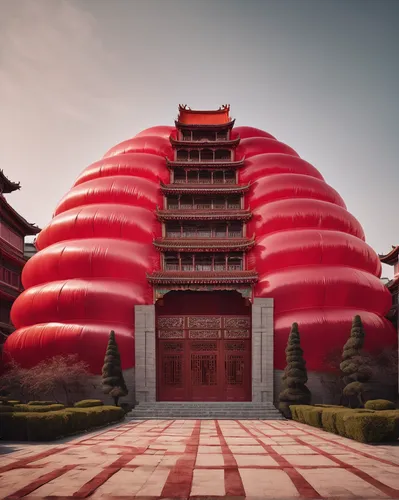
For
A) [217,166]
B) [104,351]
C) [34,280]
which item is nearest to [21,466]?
[104,351]

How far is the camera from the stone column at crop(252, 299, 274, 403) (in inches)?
1100

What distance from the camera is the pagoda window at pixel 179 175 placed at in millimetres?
36438

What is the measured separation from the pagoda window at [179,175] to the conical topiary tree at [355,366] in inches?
671

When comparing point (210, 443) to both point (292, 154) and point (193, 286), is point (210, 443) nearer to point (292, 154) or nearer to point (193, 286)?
point (193, 286)

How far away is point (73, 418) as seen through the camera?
16266mm

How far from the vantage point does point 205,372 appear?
3020cm

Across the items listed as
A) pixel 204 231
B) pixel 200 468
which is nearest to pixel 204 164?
pixel 204 231

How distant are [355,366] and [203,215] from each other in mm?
13794

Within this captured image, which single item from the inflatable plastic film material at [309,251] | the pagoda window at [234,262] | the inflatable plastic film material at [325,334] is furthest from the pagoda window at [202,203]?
the inflatable plastic film material at [325,334]

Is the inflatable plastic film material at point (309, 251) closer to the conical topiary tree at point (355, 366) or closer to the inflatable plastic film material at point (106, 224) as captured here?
the conical topiary tree at point (355, 366)

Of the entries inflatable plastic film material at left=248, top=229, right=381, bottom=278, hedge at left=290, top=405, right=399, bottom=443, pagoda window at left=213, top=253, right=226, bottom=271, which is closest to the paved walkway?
hedge at left=290, top=405, right=399, bottom=443

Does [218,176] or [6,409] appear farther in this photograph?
[218,176]

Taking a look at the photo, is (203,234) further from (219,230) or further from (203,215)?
(203,215)

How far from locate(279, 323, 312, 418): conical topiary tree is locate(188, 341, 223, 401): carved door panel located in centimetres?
518
